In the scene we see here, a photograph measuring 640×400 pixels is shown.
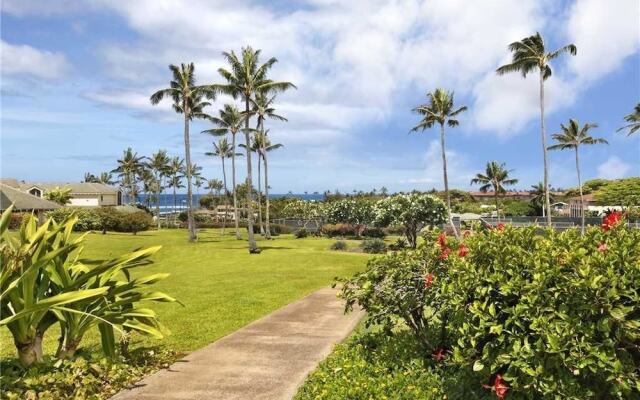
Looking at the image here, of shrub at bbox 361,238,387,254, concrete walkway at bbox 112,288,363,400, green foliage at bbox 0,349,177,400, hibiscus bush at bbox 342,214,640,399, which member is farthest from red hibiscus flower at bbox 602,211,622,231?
shrub at bbox 361,238,387,254

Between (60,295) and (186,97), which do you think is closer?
(60,295)

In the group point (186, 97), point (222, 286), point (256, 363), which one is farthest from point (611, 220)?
point (186, 97)

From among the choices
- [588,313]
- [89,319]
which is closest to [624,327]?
[588,313]

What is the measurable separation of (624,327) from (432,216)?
107 feet

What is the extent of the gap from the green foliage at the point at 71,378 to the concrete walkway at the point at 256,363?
26cm

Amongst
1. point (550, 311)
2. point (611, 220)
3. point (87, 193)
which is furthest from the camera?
point (87, 193)

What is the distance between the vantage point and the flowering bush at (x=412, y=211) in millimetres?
35875

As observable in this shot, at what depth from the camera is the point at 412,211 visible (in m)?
35.8

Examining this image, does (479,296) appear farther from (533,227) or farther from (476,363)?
(533,227)

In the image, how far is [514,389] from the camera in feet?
14.9

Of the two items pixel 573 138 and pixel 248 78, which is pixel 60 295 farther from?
pixel 573 138

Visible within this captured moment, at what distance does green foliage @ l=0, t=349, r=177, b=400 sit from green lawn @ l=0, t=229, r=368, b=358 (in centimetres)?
177

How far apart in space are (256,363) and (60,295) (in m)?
3.08

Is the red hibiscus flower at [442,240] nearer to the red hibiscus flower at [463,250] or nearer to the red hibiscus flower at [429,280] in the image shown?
the red hibiscus flower at [463,250]
